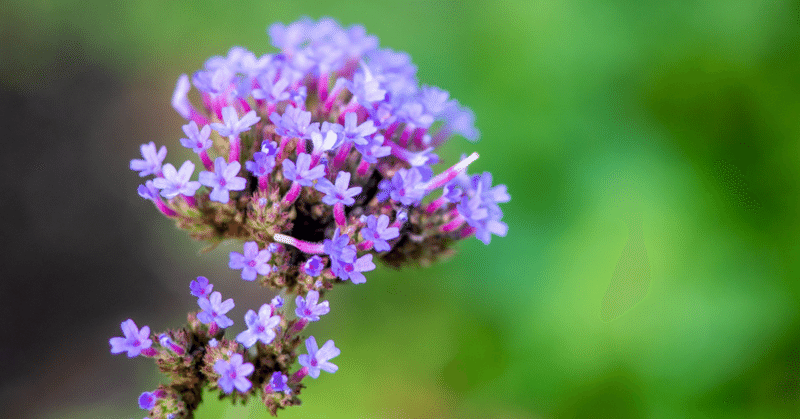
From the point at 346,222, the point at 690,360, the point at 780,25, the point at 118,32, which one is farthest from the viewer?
the point at 118,32

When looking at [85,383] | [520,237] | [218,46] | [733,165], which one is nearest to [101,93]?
[218,46]

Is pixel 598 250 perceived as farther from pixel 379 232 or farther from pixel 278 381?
pixel 278 381

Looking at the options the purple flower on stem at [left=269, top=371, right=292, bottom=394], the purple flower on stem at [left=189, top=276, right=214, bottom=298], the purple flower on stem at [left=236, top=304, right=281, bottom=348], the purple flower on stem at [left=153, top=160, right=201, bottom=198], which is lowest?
the purple flower on stem at [left=269, top=371, right=292, bottom=394]

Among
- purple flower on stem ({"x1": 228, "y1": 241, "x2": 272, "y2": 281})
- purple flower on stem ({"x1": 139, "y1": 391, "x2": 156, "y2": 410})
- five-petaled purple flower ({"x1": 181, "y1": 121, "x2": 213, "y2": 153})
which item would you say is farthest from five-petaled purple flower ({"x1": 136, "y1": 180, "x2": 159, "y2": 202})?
purple flower on stem ({"x1": 139, "y1": 391, "x2": 156, "y2": 410})

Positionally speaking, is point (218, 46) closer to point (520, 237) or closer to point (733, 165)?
Result: point (520, 237)

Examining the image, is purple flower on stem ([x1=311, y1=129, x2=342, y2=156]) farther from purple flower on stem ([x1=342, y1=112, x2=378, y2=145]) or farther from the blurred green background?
the blurred green background

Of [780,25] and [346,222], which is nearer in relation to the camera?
[346,222]
